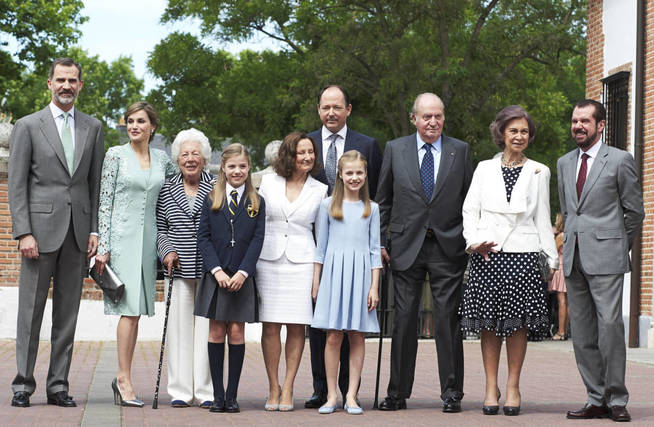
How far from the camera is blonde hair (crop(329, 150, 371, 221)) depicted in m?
7.61

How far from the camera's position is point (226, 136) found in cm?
3406

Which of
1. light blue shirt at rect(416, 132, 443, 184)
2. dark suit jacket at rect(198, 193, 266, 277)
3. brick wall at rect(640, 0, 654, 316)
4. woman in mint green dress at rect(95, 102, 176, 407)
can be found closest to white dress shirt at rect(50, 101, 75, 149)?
woman in mint green dress at rect(95, 102, 176, 407)

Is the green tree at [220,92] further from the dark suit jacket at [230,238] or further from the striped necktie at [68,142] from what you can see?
the dark suit jacket at [230,238]

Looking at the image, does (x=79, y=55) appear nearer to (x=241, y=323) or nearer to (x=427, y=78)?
(x=427, y=78)

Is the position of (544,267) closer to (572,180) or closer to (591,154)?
(572,180)

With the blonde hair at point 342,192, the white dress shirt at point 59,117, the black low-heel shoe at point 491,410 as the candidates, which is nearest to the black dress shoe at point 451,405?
the black low-heel shoe at point 491,410

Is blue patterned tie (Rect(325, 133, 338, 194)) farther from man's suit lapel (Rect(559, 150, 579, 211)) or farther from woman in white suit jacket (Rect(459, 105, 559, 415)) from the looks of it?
man's suit lapel (Rect(559, 150, 579, 211))

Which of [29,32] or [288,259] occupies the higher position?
[29,32]

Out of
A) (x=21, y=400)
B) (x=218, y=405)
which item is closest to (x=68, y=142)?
(x=21, y=400)

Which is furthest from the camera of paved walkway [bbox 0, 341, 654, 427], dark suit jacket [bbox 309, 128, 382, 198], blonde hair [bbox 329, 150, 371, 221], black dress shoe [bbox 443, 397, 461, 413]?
dark suit jacket [bbox 309, 128, 382, 198]

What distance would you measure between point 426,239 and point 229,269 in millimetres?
1440

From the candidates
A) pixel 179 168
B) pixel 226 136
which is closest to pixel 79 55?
pixel 226 136

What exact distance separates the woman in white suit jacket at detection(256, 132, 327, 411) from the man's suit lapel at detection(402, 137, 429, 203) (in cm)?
63

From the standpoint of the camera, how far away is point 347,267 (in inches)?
299
